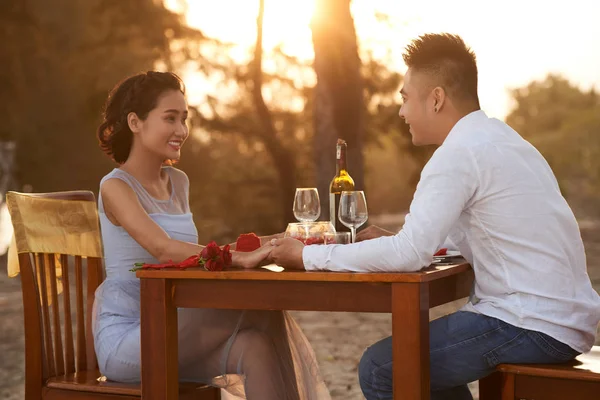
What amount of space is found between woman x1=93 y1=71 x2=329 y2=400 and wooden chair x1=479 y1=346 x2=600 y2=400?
0.76 meters

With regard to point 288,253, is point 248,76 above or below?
above

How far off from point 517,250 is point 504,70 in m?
19.4

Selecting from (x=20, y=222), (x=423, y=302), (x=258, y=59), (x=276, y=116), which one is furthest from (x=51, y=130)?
(x=423, y=302)

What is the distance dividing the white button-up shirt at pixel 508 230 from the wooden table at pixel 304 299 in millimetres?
84

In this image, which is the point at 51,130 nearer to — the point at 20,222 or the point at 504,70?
the point at 504,70

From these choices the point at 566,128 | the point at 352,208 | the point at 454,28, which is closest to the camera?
the point at 352,208

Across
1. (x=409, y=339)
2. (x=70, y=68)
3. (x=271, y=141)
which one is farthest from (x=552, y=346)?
(x=70, y=68)

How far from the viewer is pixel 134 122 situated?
12.4 ft

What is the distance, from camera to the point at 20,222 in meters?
3.33

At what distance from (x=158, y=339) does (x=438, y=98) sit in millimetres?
1170

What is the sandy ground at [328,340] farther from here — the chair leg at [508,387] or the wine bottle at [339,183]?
the chair leg at [508,387]

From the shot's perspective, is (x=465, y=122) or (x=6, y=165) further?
(x=6, y=165)

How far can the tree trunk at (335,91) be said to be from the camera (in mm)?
9531

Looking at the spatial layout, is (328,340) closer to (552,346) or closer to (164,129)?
(164,129)
